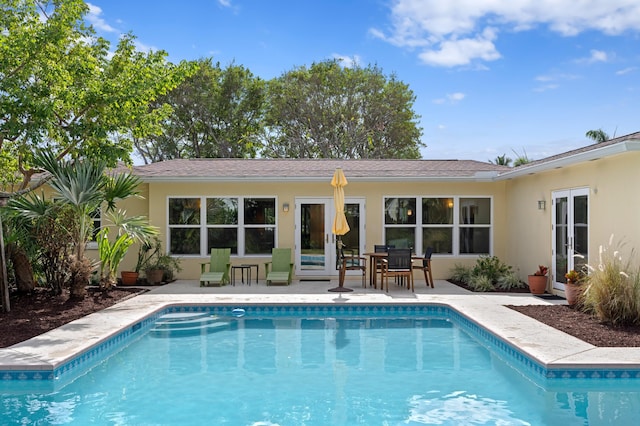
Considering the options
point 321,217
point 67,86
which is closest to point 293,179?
point 321,217

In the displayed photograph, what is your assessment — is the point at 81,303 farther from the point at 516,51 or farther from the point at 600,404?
the point at 516,51

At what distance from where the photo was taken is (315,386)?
6211 mm

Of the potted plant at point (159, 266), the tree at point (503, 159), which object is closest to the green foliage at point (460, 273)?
the potted plant at point (159, 266)

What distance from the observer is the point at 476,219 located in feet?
46.5

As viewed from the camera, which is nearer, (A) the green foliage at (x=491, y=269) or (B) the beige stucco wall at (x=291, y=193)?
(A) the green foliage at (x=491, y=269)

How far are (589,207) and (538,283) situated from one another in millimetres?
2082

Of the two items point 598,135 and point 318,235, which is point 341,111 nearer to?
point 598,135

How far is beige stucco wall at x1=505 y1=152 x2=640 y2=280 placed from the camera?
877cm

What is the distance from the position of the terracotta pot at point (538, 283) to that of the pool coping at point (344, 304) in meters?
0.46

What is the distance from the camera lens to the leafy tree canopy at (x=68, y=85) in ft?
29.2

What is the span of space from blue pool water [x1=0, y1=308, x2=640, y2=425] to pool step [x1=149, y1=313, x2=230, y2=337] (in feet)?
0.23

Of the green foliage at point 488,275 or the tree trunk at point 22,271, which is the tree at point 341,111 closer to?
the green foliage at point 488,275

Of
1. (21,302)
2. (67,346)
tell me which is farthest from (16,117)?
(67,346)

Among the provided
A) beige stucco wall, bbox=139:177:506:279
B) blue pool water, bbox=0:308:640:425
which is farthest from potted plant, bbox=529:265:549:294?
blue pool water, bbox=0:308:640:425
